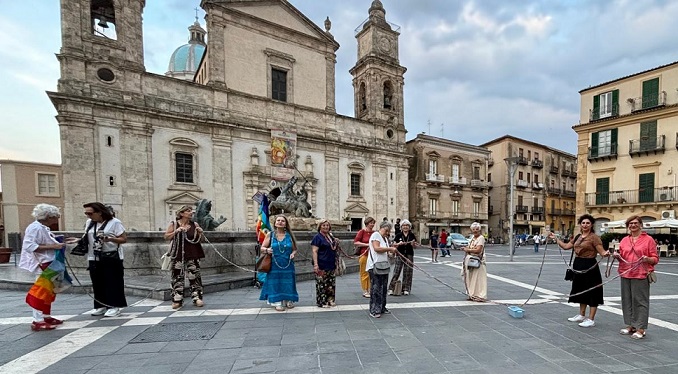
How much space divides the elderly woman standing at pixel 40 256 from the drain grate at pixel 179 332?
4.91 feet

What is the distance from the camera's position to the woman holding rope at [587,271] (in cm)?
458

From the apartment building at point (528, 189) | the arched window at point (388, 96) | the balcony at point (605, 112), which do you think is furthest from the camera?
the apartment building at point (528, 189)

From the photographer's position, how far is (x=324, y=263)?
18.0 ft

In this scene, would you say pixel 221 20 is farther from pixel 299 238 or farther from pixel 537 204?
pixel 537 204

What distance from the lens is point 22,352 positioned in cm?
365

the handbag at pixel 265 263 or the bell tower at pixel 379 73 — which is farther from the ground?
the bell tower at pixel 379 73

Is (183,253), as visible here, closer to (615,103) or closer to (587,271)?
(587,271)

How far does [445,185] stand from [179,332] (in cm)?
3257

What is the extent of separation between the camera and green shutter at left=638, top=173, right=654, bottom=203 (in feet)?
67.7

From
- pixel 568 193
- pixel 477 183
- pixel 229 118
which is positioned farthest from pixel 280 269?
pixel 568 193

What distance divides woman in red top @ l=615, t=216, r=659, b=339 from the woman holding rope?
0.26 m

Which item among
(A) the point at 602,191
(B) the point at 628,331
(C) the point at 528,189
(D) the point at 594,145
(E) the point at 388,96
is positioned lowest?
(C) the point at 528,189

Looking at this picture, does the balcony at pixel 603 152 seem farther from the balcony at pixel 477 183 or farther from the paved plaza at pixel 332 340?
the paved plaza at pixel 332 340

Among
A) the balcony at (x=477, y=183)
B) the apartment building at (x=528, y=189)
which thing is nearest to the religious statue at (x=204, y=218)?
the balcony at (x=477, y=183)
